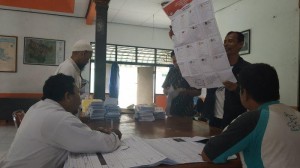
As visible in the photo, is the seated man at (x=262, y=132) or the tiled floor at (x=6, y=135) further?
the tiled floor at (x=6, y=135)

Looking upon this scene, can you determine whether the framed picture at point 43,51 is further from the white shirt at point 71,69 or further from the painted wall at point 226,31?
the white shirt at point 71,69

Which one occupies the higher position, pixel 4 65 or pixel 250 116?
pixel 4 65

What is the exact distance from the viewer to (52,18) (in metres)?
6.72

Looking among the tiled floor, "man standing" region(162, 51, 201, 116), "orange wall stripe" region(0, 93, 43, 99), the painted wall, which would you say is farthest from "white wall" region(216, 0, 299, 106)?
"orange wall stripe" region(0, 93, 43, 99)

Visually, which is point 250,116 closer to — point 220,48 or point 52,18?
point 220,48

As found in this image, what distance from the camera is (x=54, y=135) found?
4.14 ft

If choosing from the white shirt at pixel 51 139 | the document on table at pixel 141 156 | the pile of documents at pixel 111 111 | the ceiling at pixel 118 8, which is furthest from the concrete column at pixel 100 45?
the document on table at pixel 141 156

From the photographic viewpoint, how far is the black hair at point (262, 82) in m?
1.00

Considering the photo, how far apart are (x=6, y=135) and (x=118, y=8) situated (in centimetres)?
360

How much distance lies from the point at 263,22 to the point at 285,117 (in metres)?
4.16

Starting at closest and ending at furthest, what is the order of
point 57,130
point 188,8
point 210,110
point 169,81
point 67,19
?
point 57,130 < point 188,8 < point 210,110 < point 169,81 < point 67,19

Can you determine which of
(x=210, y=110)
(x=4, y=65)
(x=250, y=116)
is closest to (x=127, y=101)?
(x=4, y=65)

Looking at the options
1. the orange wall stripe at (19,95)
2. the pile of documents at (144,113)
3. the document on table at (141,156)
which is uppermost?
the pile of documents at (144,113)

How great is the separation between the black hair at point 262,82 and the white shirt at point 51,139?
0.68 metres
